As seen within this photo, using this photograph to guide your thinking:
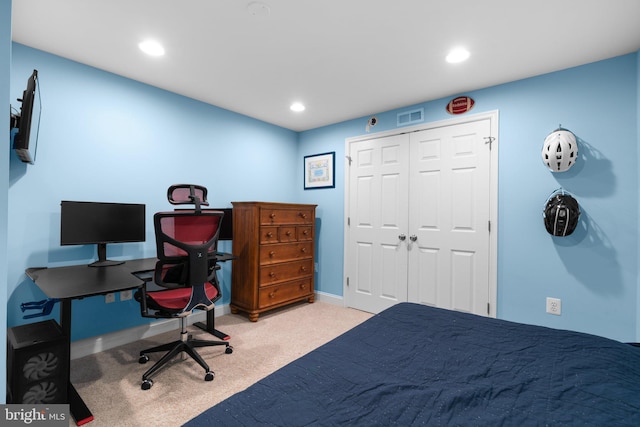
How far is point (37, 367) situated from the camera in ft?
5.59

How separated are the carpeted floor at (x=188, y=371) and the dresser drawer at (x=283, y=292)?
21cm

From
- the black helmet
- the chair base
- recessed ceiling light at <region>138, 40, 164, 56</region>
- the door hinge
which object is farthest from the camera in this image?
the door hinge

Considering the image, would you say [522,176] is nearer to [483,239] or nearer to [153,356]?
[483,239]

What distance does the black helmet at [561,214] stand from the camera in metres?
2.40

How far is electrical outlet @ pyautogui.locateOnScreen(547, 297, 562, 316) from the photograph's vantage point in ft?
8.40

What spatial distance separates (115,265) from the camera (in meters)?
2.51

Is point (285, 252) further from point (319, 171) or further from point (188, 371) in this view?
point (188, 371)

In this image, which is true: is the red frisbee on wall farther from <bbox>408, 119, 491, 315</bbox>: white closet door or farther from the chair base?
the chair base

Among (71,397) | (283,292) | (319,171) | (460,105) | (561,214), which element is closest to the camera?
(71,397)

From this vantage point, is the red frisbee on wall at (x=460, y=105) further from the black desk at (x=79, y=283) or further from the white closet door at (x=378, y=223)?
the black desk at (x=79, y=283)

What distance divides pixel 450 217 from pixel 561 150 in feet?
3.62

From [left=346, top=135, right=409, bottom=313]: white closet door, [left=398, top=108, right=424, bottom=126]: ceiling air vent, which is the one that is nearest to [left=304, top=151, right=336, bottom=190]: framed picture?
[left=346, top=135, right=409, bottom=313]: white closet door

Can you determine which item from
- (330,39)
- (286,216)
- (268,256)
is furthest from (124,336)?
(330,39)

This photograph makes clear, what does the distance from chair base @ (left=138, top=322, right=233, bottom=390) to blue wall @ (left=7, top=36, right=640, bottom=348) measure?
2.20 ft
